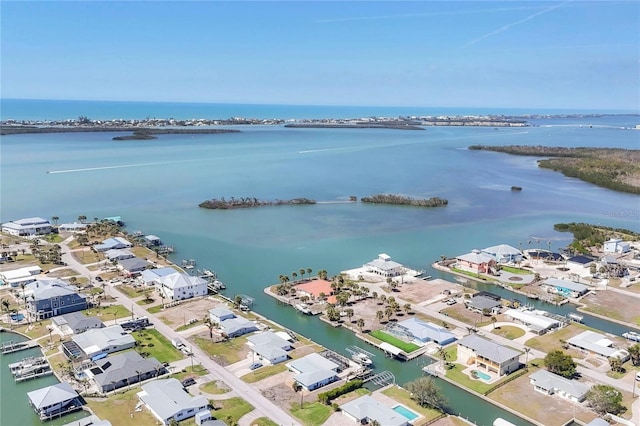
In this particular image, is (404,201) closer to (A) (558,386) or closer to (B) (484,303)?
(B) (484,303)

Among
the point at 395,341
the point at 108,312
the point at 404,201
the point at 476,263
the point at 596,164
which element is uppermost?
the point at 596,164

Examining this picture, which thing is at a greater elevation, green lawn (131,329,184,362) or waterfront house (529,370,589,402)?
green lawn (131,329,184,362)

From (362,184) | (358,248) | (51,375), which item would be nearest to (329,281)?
(358,248)

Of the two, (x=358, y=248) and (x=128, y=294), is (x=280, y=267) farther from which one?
(x=128, y=294)

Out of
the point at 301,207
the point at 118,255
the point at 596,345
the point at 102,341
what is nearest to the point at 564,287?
the point at 596,345

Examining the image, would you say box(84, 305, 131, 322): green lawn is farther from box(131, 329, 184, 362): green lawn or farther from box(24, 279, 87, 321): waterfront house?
box(131, 329, 184, 362): green lawn

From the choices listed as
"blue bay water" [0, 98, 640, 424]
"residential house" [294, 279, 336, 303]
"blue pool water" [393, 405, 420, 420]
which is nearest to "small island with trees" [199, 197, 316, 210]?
"blue bay water" [0, 98, 640, 424]

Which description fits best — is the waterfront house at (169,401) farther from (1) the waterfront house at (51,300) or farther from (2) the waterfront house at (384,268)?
(2) the waterfront house at (384,268)
